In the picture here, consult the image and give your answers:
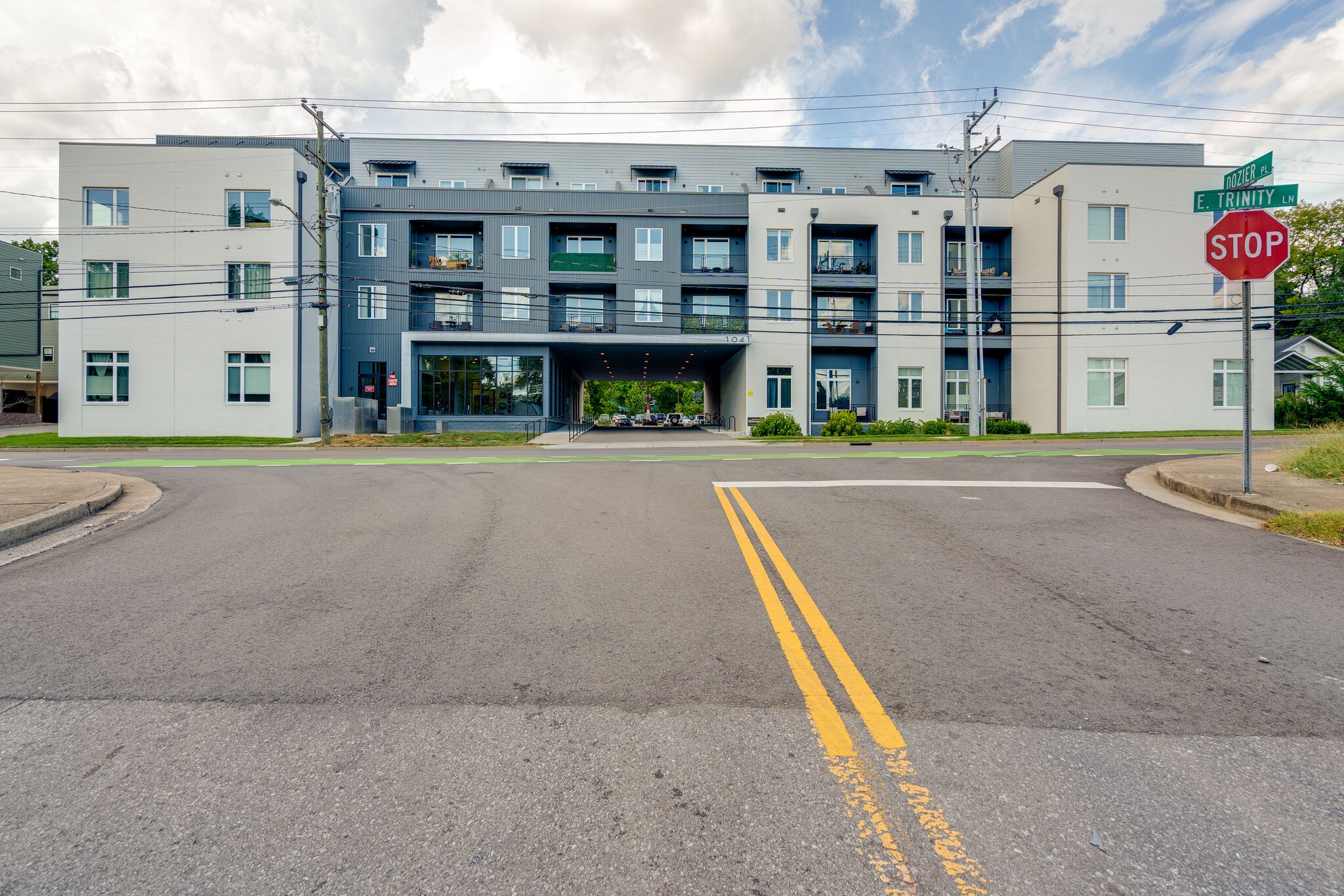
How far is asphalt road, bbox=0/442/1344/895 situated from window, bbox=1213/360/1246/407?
3493cm

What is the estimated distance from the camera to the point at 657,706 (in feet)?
10.3

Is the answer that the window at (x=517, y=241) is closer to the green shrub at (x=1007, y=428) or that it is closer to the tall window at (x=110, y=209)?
the tall window at (x=110, y=209)

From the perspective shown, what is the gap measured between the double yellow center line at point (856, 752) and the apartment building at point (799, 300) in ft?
102

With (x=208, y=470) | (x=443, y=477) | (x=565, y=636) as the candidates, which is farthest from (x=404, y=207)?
(x=565, y=636)

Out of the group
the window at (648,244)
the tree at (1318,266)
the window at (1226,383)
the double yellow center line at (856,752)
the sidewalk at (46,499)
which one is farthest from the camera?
the tree at (1318,266)

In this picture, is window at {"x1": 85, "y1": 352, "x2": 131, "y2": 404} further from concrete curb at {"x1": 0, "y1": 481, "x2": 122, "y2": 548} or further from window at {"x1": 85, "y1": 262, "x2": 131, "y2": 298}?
concrete curb at {"x1": 0, "y1": 481, "x2": 122, "y2": 548}

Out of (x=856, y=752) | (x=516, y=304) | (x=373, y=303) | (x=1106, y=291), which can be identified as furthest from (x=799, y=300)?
(x=856, y=752)

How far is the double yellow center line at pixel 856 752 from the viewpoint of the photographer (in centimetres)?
206

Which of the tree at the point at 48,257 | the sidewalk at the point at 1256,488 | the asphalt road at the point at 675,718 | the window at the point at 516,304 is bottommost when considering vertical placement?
the asphalt road at the point at 675,718

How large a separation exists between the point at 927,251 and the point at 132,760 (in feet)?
131

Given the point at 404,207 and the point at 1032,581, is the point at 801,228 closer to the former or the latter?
the point at 404,207

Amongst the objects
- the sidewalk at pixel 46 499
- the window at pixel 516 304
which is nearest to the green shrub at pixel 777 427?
the window at pixel 516 304

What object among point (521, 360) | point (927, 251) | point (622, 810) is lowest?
point (622, 810)

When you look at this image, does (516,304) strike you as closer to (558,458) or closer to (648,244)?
(648,244)
